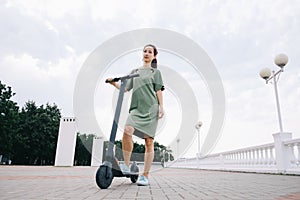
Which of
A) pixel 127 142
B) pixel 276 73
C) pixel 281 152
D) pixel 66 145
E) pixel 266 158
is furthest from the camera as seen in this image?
pixel 66 145

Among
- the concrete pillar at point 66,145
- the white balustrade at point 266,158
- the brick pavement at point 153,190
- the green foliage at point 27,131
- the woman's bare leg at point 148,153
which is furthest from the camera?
the green foliage at point 27,131

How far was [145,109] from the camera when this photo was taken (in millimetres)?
2781

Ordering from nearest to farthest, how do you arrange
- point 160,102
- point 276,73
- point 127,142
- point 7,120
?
point 127,142, point 160,102, point 276,73, point 7,120

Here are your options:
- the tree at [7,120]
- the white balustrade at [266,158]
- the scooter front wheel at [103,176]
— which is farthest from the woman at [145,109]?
the tree at [7,120]

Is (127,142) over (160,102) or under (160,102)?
under

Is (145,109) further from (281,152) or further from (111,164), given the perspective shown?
(281,152)

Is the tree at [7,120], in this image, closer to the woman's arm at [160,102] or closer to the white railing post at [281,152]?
the white railing post at [281,152]

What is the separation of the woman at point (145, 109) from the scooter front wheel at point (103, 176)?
0.27 meters

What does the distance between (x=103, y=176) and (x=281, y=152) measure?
453 cm

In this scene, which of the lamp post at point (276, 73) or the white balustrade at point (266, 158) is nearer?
the white balustrade at point (266, 158)

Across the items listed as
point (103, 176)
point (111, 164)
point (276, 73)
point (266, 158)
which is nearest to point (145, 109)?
point (111, 164)

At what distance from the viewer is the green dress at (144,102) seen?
2.71m

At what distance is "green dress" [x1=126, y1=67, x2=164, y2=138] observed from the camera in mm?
2711

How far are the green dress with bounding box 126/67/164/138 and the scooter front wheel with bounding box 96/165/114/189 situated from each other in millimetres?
541
